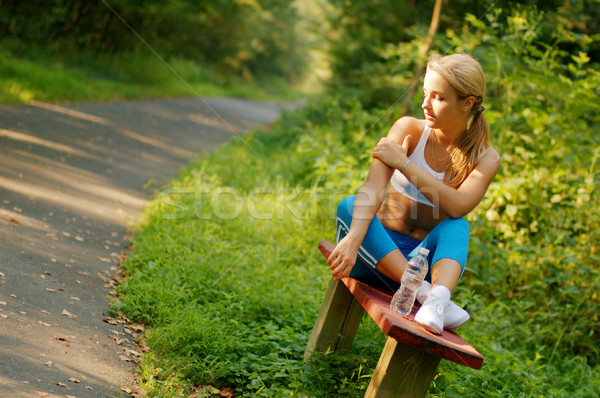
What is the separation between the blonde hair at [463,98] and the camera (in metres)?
2.59

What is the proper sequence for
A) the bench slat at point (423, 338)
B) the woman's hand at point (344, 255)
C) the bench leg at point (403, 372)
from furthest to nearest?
the woman's hand at point (344, 255)
the bench leg at point (403, 372)
the bench slat at point (423, 338)

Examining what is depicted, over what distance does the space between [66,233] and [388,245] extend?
2885 millimetres

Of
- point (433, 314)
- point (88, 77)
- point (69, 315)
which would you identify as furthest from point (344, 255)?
point (88, 77)

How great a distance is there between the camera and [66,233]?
4348 millimetres

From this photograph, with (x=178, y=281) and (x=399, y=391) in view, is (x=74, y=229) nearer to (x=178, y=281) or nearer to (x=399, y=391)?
(x=178, y=281)

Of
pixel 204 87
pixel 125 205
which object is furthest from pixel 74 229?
pixel 204 87

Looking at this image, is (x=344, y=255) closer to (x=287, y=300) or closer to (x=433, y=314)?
(x=433, y=314)

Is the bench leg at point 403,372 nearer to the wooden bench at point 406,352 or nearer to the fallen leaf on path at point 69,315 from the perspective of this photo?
the wooden bench at point 406,352

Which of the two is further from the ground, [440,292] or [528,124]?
[528,124]

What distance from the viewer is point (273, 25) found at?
35594mm

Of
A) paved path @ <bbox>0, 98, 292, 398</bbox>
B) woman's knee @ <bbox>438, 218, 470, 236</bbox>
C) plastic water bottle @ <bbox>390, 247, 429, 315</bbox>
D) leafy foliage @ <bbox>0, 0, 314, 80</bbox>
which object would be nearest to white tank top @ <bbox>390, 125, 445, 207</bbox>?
woman's knee @ <bbox>438, 218, 470, 236</bbox>

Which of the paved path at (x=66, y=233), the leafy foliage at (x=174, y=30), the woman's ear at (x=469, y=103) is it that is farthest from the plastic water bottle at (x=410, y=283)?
the leafy foliage at (x=174, y=30)

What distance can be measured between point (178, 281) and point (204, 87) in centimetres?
2048

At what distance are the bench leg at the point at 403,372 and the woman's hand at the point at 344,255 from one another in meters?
0.42
